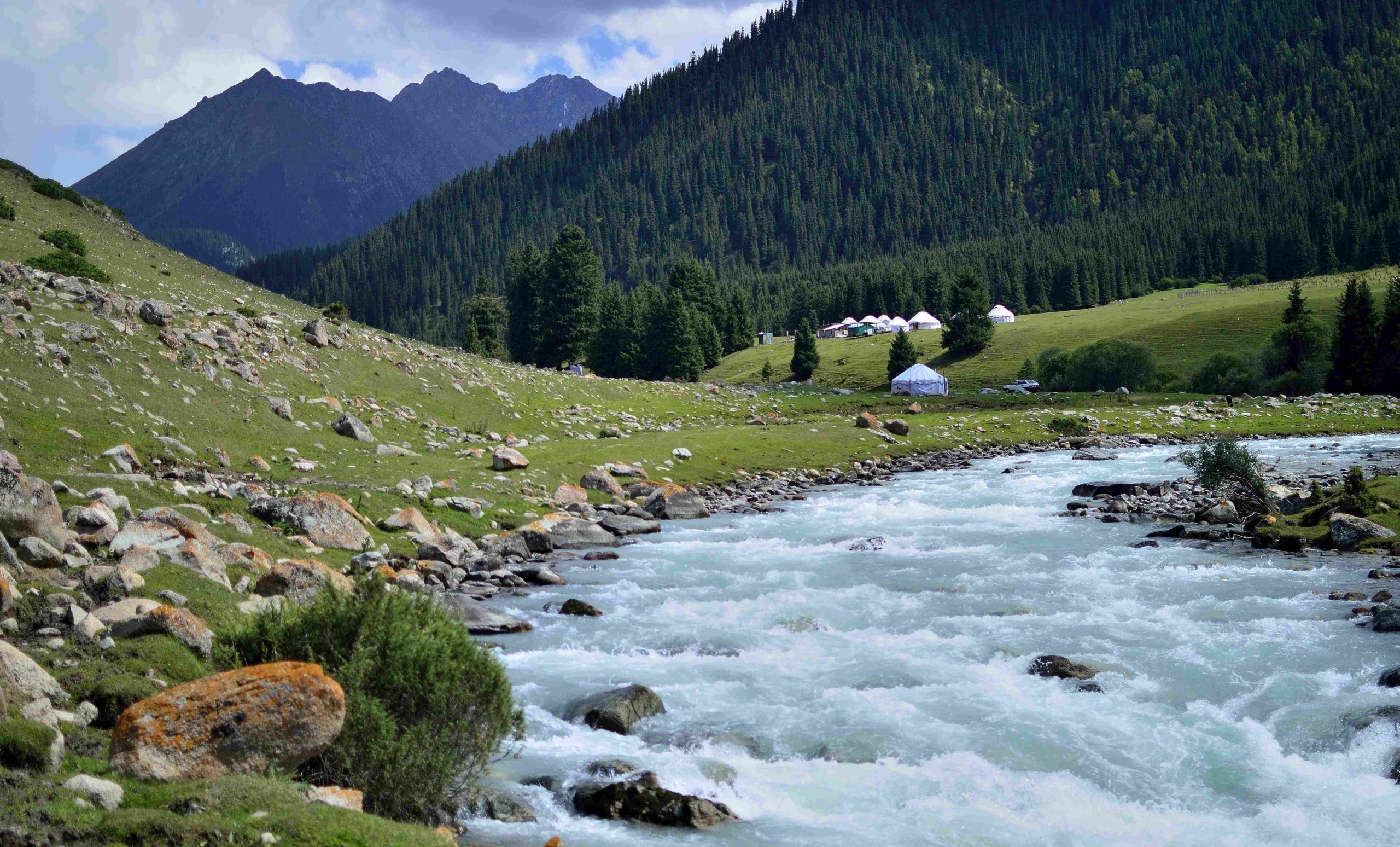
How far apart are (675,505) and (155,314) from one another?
2075cm

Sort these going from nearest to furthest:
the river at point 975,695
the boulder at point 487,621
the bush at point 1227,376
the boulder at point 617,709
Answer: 1. the river at point 975,695
2. the boulder at point 617,709
3. the boulder at point 487,621
4. the bush at point 1227,376

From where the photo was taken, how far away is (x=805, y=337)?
12025cm

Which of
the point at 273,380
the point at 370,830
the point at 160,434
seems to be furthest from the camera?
the point at 273,380

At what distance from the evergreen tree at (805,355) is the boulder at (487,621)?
10186 cm

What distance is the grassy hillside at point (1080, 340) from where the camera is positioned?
107125 millimetres

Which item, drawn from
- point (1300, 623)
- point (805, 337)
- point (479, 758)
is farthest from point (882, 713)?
point (805, 337)

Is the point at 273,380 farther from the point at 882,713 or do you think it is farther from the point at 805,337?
the point at 805,337

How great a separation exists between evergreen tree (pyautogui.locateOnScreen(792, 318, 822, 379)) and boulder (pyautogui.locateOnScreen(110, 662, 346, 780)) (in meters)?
112

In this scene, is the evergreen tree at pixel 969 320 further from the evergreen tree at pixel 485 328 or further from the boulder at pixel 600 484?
the boulder at pixel 600 484

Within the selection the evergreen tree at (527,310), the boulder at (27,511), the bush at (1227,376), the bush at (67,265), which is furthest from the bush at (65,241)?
the bush at (1227,376)

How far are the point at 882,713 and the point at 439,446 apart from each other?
27454 mm

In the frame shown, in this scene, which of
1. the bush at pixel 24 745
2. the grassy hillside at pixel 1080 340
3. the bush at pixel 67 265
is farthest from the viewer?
the grassy hillside at pixel 1080 340

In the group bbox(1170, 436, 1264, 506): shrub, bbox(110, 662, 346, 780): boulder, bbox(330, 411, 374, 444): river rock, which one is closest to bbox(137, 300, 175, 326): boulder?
bbox(330, 411, 374, 444): river rock

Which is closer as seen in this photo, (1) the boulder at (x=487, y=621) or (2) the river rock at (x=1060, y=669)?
(2) the river rock at (x=1060, y=669)
